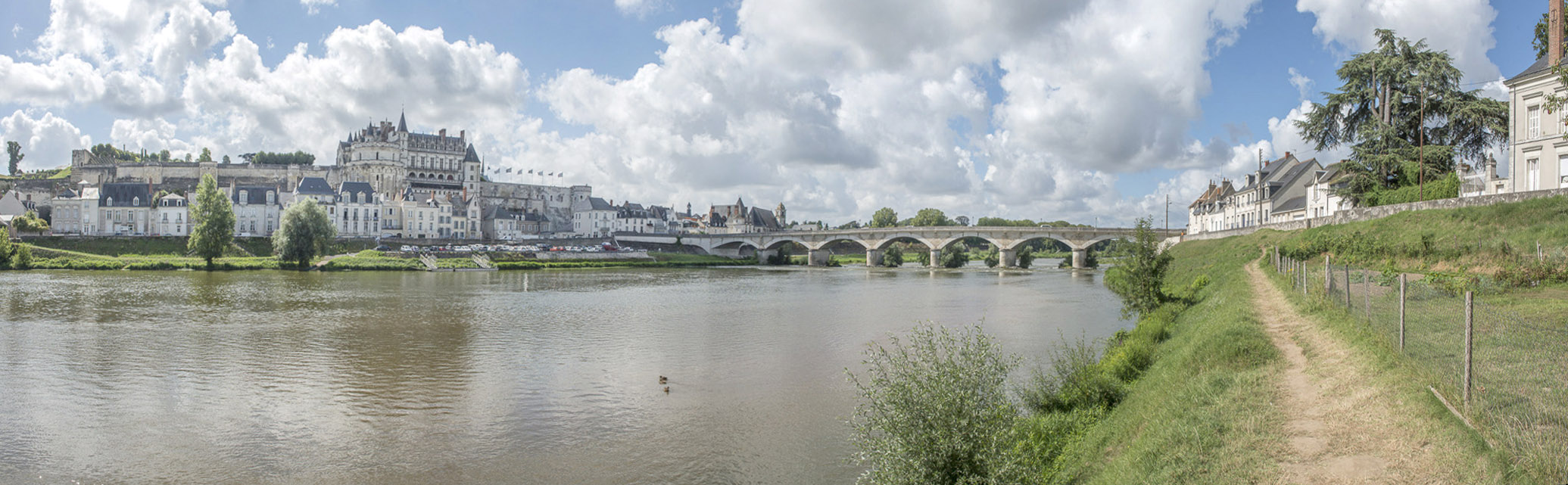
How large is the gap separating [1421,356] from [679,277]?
5190cm

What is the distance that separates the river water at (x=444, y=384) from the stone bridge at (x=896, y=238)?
34.9m

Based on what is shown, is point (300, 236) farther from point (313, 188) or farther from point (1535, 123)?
point (1535, 123)

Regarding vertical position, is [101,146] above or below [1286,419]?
above

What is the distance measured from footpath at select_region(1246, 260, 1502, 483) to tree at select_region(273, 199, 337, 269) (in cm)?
6270

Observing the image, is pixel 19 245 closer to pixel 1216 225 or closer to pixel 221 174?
pixel 221 174

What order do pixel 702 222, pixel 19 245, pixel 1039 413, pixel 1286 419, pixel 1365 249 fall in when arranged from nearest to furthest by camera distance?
1. pixel 1286 419
2. pixel 1039 413
3. pixel 1365 249
4. pixel 19 245
5. pixel 702 222

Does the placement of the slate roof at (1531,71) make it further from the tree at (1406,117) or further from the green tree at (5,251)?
the green tree at (5,251)

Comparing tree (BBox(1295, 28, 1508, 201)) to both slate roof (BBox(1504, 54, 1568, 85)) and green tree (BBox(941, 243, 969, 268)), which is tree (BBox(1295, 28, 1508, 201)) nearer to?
slate roof (BBox(1504, 54, 1568, 85))

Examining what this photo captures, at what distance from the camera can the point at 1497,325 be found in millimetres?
7816

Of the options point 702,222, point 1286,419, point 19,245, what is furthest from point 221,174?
point 1286,419

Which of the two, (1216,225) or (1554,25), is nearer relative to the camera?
(1554,25)

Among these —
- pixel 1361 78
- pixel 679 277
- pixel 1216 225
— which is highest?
pixel 1361 78

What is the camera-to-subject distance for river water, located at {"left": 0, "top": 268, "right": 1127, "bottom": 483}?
10734 mm

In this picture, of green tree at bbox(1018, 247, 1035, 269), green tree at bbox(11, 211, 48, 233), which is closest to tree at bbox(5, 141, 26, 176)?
green tree at bbox(11, 211, 48, 233)
